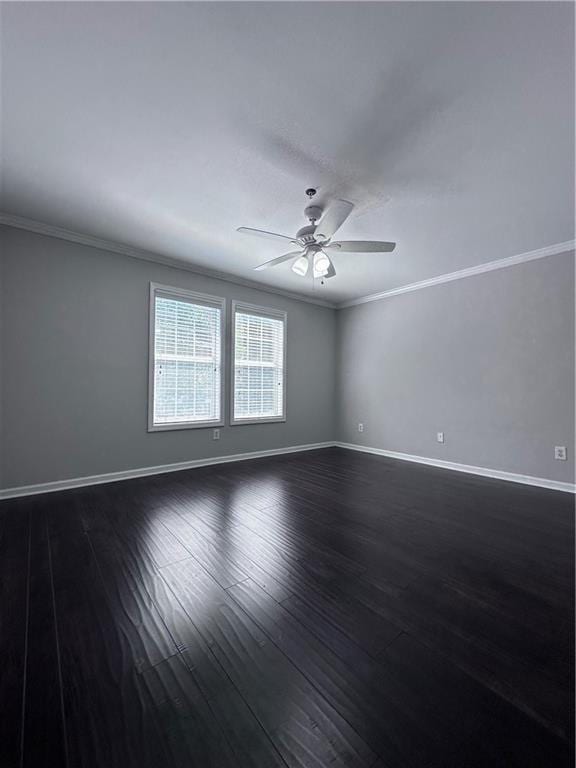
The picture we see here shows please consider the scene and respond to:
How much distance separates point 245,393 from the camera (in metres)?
4.51

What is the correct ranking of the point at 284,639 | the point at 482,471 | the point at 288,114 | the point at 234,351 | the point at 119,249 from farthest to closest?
1. the point at 234,351
2. the point at 482,471
3. the point at 119,249
4. the point at 288,114
5. the point at 284,639

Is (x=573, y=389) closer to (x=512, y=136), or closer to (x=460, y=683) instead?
(x=512, y=136)

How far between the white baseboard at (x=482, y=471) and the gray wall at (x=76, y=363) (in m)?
2.70

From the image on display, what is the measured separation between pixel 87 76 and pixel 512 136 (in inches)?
95.3

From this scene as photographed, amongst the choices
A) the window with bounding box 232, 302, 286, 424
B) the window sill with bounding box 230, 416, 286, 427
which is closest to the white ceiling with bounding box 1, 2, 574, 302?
the window with bounding box 232, 302, 286, 424

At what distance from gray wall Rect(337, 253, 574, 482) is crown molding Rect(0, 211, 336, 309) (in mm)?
1994

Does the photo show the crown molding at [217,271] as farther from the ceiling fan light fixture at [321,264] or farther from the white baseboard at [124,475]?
the white baseboard at [124,475]

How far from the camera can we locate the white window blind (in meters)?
3.72

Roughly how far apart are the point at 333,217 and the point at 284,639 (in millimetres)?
2468

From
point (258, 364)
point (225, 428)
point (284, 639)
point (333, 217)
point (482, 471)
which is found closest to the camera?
point (284, 639)

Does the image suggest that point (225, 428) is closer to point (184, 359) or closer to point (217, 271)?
point (184, 359)

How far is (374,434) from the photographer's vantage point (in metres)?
5.04

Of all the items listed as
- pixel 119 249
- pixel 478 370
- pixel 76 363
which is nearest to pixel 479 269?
pixel 478 370

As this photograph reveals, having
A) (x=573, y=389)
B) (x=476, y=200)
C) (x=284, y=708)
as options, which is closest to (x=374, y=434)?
(x=573, y=389)
